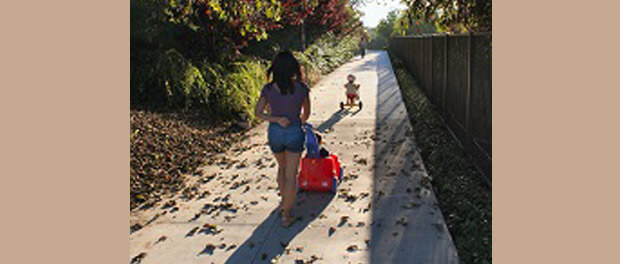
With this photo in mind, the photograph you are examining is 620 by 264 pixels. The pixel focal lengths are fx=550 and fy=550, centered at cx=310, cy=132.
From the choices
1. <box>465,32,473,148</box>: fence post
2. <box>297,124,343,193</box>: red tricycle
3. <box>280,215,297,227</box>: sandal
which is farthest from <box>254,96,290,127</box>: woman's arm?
<box>465,32,473,148</box>: fence post

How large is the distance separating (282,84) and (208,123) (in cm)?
502

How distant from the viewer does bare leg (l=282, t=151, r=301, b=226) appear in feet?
16.5

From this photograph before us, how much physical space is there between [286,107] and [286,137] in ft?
0.88

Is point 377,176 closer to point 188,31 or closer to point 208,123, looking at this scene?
point 208,123

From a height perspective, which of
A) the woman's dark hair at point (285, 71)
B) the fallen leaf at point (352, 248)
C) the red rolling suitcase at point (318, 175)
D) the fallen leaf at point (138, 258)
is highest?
the woman's dark hair at point (285, 71)

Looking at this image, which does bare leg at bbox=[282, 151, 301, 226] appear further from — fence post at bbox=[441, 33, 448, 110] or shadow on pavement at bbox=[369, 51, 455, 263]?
fence post at bbox=[441, 33, 448, 110]

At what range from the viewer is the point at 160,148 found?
7520 mm

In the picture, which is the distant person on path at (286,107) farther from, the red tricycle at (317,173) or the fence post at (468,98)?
the fence post at (468,98)

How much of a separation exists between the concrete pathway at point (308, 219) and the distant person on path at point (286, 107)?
0.68 m

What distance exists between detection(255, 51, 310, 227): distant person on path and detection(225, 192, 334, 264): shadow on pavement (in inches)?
19.0

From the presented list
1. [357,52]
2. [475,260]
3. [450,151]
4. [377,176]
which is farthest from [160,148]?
[357,52]

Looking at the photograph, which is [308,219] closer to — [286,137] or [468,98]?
[286,137]

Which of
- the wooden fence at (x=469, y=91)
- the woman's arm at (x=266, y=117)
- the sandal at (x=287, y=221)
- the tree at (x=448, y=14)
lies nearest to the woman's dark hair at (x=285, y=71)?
the woman's arm at (x=266, y=117)

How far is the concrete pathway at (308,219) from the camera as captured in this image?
455 centimetres
